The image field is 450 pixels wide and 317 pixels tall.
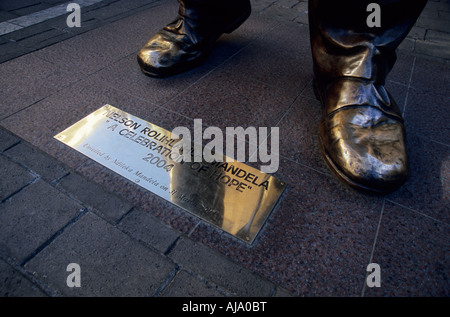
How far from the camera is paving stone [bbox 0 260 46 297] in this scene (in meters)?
1.08

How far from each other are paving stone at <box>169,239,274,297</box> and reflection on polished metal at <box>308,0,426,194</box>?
0.69 m

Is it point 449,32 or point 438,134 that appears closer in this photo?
point 438,134

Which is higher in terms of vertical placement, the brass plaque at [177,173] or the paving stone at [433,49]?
the brass plaque at [177,173]

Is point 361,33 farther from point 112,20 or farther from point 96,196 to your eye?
point 112,20

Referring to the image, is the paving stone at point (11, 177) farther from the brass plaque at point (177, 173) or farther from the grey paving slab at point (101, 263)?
the grey paving slab at point (101, 263)

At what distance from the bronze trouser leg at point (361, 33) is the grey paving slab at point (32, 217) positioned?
1659mm

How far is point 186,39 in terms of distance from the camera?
2293 mm

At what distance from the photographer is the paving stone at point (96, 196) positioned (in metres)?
1.36

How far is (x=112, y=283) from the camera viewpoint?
44.1 inches

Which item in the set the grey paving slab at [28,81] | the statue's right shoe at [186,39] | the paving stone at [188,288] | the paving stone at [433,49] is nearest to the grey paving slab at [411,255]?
the paving stone at [188,288]

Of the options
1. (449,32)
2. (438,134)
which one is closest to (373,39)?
(438,134)
